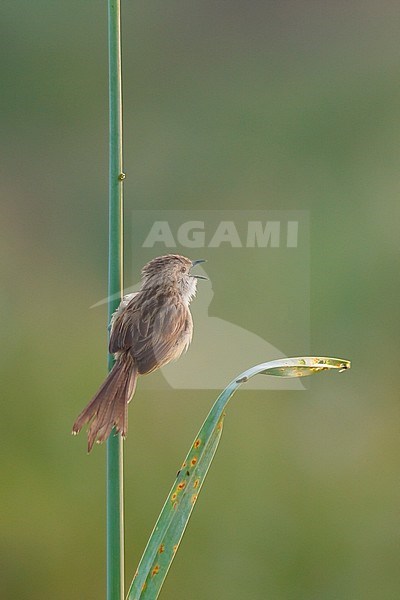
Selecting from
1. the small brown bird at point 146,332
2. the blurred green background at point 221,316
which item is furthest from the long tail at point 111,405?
the blurred green background at point 221,316

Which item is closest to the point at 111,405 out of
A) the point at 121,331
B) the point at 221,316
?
the point at 121,331

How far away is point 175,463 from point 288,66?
1.01 metres

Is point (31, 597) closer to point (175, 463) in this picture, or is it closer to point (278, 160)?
point (175, 463)

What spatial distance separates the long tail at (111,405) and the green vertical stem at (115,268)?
0.07 feet

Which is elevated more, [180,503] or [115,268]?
[115,268]

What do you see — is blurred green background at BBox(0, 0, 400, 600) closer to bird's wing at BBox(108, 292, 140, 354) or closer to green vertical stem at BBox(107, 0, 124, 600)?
bird's wing at BBox(108, 292, 140, 354)

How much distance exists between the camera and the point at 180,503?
45 centimetres

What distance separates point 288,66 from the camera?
1876 millimetres

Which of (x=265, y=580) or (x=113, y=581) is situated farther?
(x=265, y=580)

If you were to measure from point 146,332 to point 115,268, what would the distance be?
175mm

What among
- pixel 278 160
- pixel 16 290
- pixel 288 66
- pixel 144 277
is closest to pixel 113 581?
pixel 144 277

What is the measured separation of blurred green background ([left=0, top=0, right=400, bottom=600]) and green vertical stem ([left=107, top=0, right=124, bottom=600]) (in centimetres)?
112

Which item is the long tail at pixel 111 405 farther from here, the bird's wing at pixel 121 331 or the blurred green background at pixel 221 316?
the blurred green background at pixel 221 316

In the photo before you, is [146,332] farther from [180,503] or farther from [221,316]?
[221,316]
